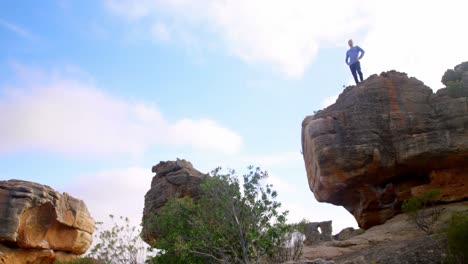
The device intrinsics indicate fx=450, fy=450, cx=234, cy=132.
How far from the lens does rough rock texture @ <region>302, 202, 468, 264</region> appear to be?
18.5 metres

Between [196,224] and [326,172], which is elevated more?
[326,172]

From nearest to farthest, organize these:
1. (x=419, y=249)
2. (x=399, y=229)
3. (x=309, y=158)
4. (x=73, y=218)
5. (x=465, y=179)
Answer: (x=419, y=249)
(x=399, y=229)
(x=465, y=179)
(x=309, y=158)
(x=73, y=218)

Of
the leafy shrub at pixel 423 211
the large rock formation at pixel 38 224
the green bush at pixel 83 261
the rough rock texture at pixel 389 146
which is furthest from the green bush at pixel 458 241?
the large rock formation at pixel 38 224

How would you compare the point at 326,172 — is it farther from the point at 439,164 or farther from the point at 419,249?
the point at 419,249

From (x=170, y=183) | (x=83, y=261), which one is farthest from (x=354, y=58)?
(x=83, y=261)

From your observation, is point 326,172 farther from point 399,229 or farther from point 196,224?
point 196,224

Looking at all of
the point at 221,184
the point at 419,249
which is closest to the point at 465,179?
the point at 419,249

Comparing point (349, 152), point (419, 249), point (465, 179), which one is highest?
point (349, 152)

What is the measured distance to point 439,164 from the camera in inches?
989

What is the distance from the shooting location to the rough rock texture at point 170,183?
30.8 metres

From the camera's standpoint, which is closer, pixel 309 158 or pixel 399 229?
pixel 399 229

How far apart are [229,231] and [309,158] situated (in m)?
9.18

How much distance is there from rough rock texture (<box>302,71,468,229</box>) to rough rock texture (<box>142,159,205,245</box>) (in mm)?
8666

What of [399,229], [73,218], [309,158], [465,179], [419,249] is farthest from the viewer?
[73,218]
